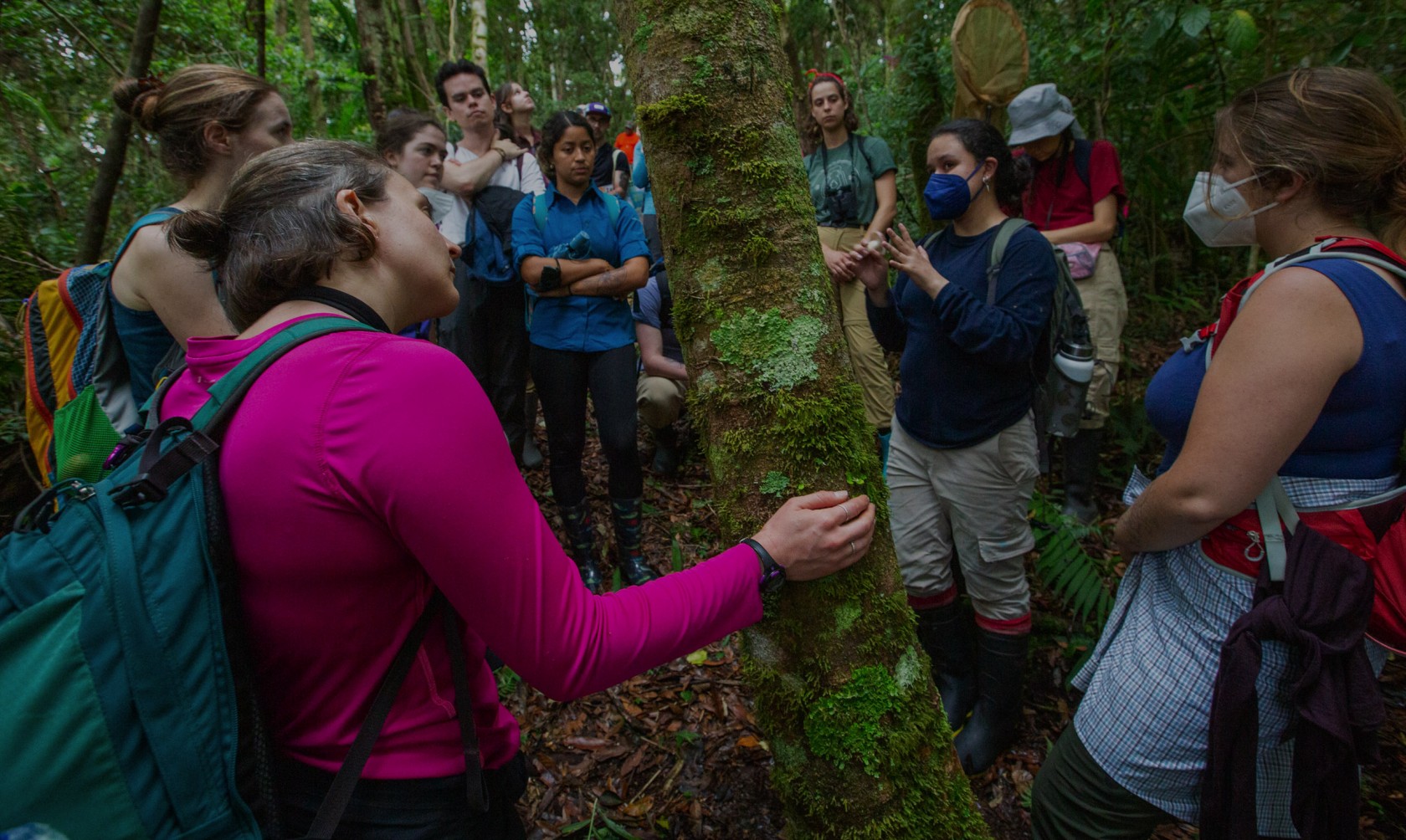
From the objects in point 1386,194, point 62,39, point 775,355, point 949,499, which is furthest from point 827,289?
point 62,39

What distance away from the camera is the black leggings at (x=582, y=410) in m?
4.24

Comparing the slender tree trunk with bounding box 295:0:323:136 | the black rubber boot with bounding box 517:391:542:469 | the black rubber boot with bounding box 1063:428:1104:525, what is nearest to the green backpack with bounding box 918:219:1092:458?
the black rubber boot with bounding box 1063:428:1104:525

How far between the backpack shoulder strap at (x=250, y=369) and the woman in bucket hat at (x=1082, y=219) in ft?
15.4

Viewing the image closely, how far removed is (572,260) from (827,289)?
2864mm

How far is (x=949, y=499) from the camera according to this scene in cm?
314

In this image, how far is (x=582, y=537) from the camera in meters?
4.44

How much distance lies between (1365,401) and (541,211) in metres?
3.91

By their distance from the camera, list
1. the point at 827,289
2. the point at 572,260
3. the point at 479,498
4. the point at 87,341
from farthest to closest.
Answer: the point at 572,260, the point at 87,341, the point at 827,289, the point at 479,498

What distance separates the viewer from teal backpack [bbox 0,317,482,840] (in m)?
0.97

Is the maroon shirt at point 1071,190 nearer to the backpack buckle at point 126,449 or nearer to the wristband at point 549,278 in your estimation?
the wristband at point 549,278

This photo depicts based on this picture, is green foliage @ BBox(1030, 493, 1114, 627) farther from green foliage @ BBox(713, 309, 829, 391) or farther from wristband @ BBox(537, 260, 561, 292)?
wristband @ BBox(537, 260, 561, 292)

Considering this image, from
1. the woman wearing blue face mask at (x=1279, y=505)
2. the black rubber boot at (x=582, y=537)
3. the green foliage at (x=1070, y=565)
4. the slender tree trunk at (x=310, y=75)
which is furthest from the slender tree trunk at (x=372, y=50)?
the woman wearing blue face mask at (x=1279, y=505)

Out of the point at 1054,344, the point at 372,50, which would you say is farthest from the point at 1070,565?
the point at 372,50

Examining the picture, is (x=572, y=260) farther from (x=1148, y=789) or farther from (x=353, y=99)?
(x=353, y=99)
